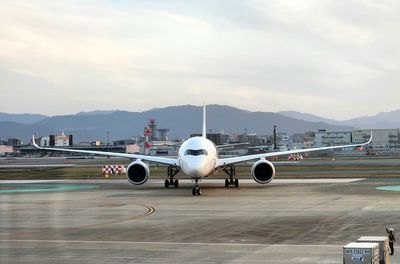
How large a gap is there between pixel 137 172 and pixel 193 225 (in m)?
23.8

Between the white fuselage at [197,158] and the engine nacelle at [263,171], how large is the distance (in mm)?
4740

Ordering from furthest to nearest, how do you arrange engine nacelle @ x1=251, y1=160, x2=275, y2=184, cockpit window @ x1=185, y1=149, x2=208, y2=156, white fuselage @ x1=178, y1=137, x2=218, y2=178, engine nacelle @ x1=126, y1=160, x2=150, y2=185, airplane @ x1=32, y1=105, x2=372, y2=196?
engine nacelle @ x1=126, y1=160, x2=150, y2=185, engine nacelle @ x1=251, y1=160, x2=275, y2=184, cockpit window @ x1=185, y1=149, x2=208, y2=156, airplane @ x1=32, y1=105, x2=372, y2=196, white fuselage @ x1=178, y1=137, x2=218, y2=178

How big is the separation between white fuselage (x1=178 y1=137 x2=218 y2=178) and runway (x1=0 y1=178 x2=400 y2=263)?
192 cm

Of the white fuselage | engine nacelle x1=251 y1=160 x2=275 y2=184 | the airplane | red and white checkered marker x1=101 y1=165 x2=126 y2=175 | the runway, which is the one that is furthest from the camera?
red and white checkered marker x1=101 y1=165 x2=126 y2=175

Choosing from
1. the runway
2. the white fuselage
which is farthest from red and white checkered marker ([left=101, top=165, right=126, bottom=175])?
the white fuselage

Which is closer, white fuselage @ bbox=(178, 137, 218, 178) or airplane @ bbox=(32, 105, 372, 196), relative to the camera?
Result: white fuselage @ bbox=(178, 137, 218, 178)

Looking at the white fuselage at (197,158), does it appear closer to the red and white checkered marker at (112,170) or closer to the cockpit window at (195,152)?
the cockpit window at (195,152)

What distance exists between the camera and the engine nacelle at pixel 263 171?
4872 centimetres

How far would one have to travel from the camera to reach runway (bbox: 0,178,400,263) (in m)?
19.5

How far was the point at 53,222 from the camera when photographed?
28.8 metres

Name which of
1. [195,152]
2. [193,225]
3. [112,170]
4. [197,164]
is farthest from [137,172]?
[112,170]

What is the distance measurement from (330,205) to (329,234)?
1093 cm

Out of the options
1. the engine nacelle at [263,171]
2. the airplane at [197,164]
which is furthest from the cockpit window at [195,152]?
the engine nacelle at [263,171]

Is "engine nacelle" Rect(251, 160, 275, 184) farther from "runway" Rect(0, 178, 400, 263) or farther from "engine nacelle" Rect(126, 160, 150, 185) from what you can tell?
"engine nacelle" Rect(126, 160, 150, 185)
